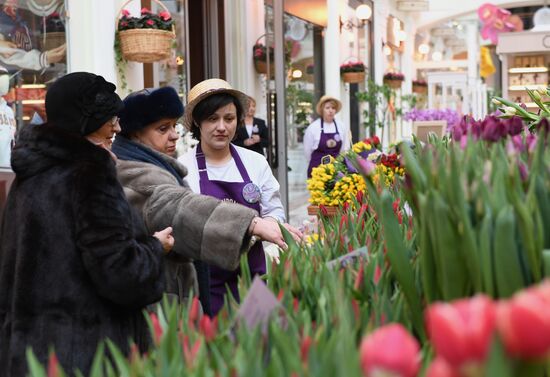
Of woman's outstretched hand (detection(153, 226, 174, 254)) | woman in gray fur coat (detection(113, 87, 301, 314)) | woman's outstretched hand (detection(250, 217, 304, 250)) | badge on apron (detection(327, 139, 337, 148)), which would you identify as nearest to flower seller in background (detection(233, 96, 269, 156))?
badge on apron (detection(327, 139, 337, 148))

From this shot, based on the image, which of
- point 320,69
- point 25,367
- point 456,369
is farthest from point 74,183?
point 320,69

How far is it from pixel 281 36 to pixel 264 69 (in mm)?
2047

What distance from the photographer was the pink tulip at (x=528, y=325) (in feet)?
2.01

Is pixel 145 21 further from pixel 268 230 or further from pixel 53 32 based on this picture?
pixel 268 230

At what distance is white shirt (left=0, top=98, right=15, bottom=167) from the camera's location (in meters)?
4.49

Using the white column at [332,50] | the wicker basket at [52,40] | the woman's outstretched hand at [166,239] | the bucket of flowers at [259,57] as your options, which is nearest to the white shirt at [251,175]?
the woman's outstretched hand at [166,239]

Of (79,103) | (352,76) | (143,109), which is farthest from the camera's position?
(352,76)

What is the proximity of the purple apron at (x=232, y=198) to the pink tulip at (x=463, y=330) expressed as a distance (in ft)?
8.89

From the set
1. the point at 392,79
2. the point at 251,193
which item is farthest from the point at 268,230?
the point at 392,79

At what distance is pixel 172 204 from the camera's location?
2.82m

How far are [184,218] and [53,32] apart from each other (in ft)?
11.7

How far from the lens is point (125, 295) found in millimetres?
2289

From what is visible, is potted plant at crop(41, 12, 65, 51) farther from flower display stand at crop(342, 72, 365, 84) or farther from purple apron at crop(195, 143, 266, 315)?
flower display stand at crop(342, 72, 365, 84)

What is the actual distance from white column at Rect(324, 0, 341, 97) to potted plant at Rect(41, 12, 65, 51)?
837 cm
